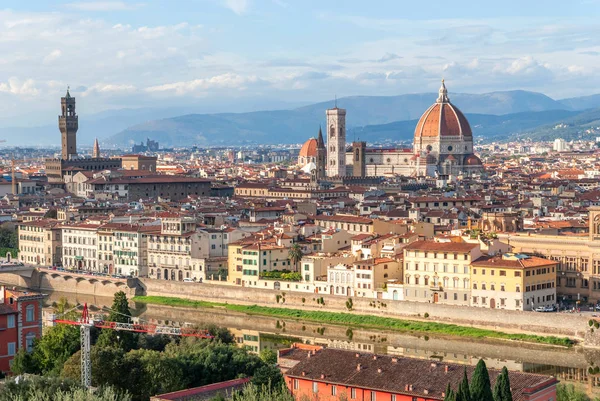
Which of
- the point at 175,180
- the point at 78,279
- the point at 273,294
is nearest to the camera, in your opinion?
the point at 273,294

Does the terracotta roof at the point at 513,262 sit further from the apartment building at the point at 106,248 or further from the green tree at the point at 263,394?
the apartment building at the point at 106,248

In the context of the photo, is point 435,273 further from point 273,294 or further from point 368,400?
point 368,400

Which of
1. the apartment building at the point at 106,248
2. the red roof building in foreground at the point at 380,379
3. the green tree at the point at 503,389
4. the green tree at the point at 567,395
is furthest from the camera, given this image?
the apartment building at the point at 106,248

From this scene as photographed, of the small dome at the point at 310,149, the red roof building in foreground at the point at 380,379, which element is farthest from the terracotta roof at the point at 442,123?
the red roof building in foreground at the point at 380,379

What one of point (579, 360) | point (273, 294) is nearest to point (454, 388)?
point (579, 360)

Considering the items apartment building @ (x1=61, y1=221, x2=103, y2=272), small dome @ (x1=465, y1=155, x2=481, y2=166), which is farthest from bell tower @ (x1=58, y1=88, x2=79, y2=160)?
apartment building @ (x1=61, y1=221, x2=103, y2=272)

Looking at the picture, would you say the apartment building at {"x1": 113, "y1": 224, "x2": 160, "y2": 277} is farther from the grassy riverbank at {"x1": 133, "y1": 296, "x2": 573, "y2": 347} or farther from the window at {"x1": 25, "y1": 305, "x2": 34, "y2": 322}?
the window at {"x1": 25, "y1": 305, "x2": 34, "y2": 322}
